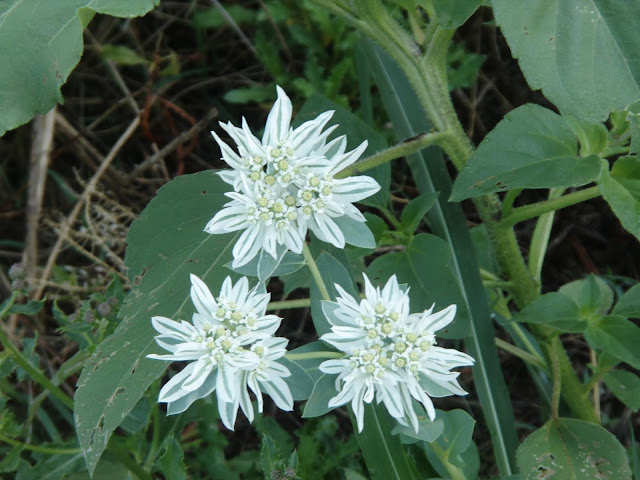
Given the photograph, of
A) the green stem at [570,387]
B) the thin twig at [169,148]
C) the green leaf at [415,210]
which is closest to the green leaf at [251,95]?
the thin twig at [169,148]

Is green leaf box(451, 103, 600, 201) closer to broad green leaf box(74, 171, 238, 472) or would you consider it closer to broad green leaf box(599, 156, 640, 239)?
broad green leaf box(599, 156, 640, 239)

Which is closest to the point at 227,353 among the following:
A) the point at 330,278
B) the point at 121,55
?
the point at 330,278

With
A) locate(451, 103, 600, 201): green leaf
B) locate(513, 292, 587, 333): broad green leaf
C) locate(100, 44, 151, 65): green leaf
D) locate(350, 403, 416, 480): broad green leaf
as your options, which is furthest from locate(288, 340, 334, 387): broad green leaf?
locate(100, 44, 151, 65): green leaf

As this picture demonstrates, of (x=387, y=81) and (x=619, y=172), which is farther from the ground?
(x=387, y=81)

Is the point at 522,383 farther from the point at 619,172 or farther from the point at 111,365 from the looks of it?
the point at 111,365

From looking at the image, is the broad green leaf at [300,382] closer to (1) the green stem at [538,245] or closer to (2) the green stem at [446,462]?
(2) the green stem at [446,462]

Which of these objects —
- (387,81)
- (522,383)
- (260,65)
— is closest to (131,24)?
(260,65)
